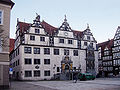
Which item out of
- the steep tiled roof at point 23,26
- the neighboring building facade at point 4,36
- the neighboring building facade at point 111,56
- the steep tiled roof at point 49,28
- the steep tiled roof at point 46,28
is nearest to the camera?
the neighboring building facade at point 4,36

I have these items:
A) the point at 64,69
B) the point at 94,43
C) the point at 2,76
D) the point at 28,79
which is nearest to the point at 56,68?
the point at 64,69

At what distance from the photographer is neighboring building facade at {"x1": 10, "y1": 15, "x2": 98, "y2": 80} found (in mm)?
44494

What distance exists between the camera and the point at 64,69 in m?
49.1

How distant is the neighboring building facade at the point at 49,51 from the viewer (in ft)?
146

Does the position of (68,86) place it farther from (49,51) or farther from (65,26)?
(65,26)

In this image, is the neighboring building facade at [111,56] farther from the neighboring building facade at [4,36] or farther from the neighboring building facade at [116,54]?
the neighboring building facade at [4,36]

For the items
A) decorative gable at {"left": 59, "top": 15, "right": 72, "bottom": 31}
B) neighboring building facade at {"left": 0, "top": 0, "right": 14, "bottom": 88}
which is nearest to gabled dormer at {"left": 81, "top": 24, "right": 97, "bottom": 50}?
decorative gable at {"left": 59, "top": 15, "right": 72, "bottom": 31}

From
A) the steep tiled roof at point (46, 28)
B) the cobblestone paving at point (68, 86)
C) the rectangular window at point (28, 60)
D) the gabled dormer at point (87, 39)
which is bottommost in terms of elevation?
the cobblestone paving at point (68, 86)

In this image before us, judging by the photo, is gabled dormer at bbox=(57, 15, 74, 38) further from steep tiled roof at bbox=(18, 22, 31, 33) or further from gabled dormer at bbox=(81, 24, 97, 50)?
steep tiled roof at bbox=(18, 22, 31, 33)

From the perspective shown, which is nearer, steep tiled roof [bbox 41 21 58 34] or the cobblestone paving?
the cobblestone paving

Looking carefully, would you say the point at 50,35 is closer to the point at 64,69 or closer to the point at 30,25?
the point at 30,25

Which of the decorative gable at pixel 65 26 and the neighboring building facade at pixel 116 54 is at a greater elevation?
the decorative gable at pixel 65 26

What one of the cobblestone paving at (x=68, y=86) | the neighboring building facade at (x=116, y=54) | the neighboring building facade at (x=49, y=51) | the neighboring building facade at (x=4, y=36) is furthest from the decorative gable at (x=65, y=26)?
the neighboring building facade at (x=4, y=36)

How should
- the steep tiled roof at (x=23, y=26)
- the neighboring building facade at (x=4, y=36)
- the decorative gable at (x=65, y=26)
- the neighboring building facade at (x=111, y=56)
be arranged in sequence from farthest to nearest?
the neighboring building facade at (x=111, y=56)
the decorative gable at (x=65, y=26)
the steep tiled roof at (x=23, y=26)
the neighboring building facade at (x=4, y=36)
